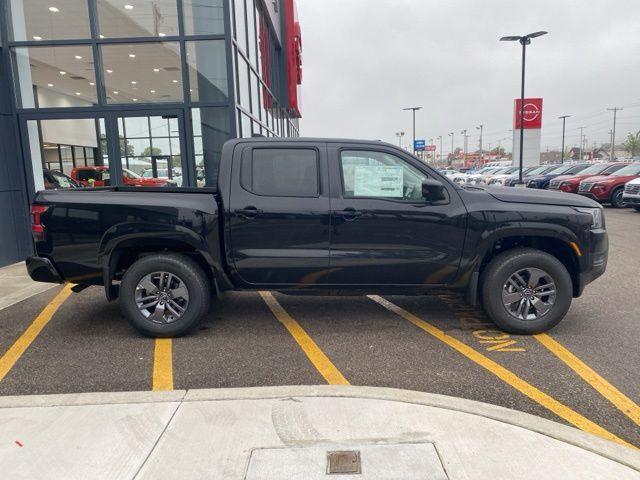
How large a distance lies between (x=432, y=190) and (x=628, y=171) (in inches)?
669

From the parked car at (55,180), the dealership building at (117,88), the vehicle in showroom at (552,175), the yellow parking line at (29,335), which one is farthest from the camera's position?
the vehicle in showroom at (552,175)

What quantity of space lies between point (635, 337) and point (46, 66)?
10271 millimetres

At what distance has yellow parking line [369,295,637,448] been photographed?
10.1 ft

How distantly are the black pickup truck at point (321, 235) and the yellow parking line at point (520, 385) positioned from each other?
1.53 feet

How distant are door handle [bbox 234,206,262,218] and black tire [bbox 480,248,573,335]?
7.44 ft

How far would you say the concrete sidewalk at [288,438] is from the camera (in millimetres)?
2613

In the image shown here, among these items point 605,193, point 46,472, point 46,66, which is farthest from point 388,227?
point 605,193

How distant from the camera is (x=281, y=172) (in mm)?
4711

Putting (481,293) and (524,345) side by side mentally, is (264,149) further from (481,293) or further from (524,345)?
(524,345)

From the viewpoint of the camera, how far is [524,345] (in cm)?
450

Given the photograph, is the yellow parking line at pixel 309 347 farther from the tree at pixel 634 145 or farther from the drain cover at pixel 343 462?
the tree at pixel 634 145

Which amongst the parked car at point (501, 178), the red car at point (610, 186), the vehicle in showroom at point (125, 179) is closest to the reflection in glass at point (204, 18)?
the vehicle in showroom at point (125, 179)

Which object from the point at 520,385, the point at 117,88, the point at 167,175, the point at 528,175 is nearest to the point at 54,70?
the point at 117,88

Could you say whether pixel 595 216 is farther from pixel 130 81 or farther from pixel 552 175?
pixel 552 175
